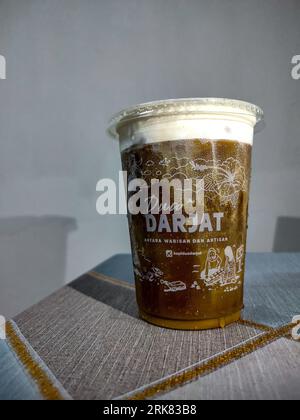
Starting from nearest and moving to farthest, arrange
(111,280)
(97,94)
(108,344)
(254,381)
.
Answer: (254,381) < (108,344) < (111,280) < (97,94)

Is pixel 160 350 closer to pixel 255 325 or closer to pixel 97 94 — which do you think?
pixel 255 325

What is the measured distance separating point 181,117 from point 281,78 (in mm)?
930

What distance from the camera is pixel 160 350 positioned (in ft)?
1.73

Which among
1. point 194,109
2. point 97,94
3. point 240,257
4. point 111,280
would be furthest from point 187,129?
point 97,94

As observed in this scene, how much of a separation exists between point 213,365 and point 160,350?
0.09 meters

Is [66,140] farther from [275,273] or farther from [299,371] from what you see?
[299,371]

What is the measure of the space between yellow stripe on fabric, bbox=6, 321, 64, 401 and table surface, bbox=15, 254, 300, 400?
15 millimetres

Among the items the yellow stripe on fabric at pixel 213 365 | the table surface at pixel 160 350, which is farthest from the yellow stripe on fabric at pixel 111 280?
the yellow stripe on fabric at pixel 213 365

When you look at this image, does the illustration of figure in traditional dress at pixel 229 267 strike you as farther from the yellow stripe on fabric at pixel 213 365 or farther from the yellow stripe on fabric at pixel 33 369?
the yellow stripe on fabric at pixel 33 369

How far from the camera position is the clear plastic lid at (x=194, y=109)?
21.9 inches

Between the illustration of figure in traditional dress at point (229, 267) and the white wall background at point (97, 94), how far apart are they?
82 cm

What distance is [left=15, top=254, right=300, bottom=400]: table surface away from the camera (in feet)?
1.38

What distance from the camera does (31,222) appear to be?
4.57 ft
